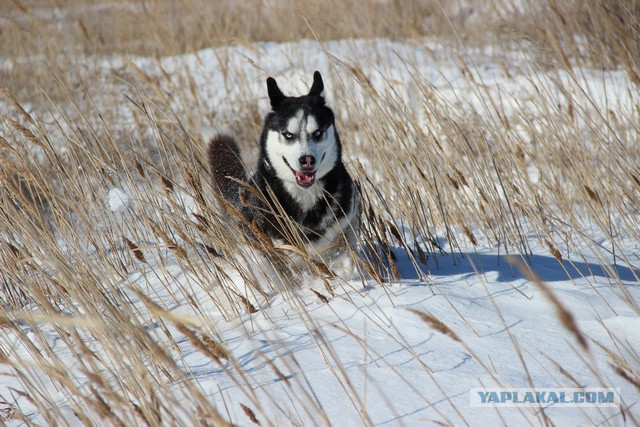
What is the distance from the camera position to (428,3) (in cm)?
872

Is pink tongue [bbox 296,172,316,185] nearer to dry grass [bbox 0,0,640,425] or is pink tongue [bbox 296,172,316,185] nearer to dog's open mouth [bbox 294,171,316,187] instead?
dog's open mouth [bbox 294,171,316,187]

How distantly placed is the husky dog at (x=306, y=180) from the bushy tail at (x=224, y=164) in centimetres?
12

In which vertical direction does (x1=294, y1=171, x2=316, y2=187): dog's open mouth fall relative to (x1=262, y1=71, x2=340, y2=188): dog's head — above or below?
below

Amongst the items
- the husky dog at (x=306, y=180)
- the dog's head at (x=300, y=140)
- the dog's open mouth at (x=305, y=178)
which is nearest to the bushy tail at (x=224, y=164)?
the husky dog at (x=306, y=180)

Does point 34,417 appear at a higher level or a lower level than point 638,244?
higher

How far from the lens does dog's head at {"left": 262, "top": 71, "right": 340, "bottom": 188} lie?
261 centimetres

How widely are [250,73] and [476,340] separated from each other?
6510 mm

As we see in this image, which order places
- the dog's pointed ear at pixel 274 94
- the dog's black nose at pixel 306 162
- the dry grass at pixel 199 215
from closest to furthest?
the dry grass at pixel 199 215, the dog's black nose at pixel 306 162, the dog's pointed ear at pixel 274 94

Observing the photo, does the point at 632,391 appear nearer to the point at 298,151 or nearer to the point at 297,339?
the point at 297,339

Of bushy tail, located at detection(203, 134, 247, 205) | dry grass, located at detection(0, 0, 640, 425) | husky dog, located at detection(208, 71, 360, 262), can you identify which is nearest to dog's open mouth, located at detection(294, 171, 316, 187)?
husky dog, located at detection(208, 71, 360, 262)

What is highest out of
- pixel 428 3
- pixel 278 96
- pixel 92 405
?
pixel 428 3

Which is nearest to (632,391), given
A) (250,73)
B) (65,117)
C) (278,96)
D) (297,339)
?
(297,339)

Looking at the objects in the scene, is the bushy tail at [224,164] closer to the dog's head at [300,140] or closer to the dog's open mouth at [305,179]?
the dog's head at [300,140]

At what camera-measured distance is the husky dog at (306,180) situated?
2627mm
